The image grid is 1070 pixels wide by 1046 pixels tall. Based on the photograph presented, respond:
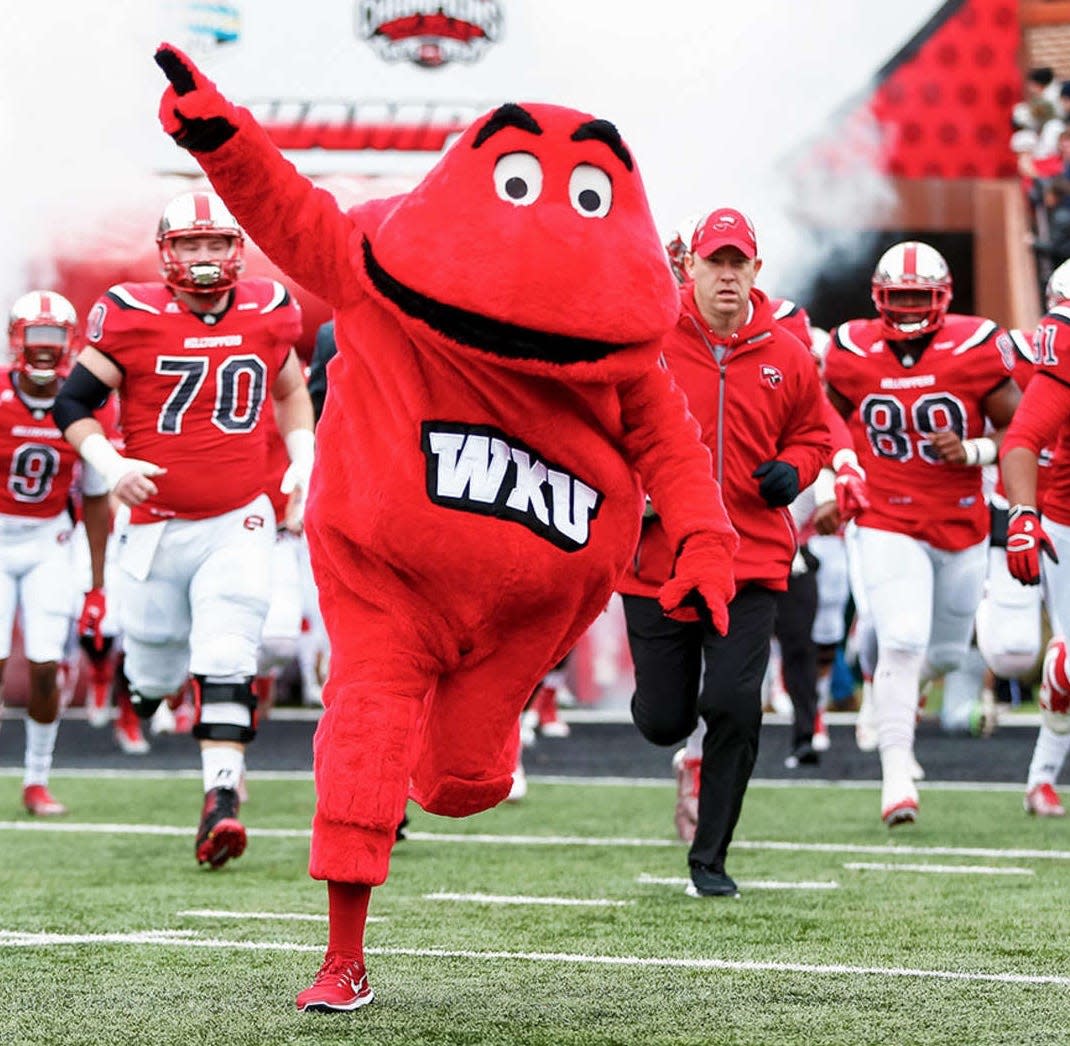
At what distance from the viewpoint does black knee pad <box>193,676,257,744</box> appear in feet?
22.1

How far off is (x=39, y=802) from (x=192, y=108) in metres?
4.93

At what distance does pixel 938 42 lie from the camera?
19.0m

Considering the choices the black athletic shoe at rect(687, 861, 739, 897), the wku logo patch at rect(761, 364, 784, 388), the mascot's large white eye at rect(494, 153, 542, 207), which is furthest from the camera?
the wku logo patch at rect(761, 364, 784, 388)

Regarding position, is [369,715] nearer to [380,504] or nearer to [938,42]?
[380,504]

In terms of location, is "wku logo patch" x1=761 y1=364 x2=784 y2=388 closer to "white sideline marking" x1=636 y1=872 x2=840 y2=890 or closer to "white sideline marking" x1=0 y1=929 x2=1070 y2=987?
"white sideline marking" x1=636 y1=872 x2=840 y2=890

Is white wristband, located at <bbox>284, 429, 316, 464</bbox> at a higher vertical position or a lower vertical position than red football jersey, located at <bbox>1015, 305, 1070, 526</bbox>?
lower

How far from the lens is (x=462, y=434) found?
414 centimetres

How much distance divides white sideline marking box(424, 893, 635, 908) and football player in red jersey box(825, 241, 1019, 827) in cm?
214

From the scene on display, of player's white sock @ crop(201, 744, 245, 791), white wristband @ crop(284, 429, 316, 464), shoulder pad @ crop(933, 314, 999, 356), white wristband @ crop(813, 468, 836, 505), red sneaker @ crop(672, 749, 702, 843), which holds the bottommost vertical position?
red sneaker @ crop(672, 749, 702, 843)

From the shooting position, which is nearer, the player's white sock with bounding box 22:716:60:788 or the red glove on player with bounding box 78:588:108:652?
the red glove on player with bounding box 78:588:108:652

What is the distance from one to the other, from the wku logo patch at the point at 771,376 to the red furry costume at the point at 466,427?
6.23 ft

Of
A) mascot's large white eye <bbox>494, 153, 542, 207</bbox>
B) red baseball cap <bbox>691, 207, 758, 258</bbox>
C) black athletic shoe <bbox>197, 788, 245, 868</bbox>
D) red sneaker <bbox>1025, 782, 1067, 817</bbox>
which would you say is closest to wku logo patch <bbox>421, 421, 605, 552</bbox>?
mascot's large white eye <bbox>494, 153, 542, 207</bbox>

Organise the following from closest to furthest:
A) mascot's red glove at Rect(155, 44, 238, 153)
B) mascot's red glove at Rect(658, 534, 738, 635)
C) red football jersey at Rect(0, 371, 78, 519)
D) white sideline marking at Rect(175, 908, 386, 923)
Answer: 1. mascot's red glove at Rect(155, 44, 238, 153)
2. mascot's red glove at Rect(658, 534, 738, 635)
3. white sideline marking at Rect(175, 908, 386, 923)
4. red football jersey at Rect(0, 371, 78, 519)

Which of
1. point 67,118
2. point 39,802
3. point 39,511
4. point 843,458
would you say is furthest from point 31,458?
point 67,118
